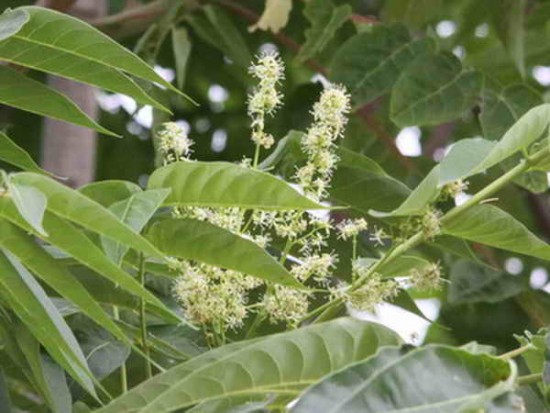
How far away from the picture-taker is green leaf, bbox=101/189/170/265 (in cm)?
82

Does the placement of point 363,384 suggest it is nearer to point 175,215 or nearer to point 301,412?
point 301,412

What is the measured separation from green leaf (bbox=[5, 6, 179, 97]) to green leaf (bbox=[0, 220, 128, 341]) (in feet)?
0.54

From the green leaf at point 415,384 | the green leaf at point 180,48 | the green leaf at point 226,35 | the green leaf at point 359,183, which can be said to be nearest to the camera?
the green leaf at point 415,384

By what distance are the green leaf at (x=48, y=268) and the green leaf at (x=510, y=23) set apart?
102cm

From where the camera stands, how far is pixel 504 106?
4.94ft

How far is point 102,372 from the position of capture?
965mm

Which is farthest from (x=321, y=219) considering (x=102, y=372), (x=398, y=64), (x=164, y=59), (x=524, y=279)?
(x=164, y=59)

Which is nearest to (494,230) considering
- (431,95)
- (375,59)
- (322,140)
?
(322,140)

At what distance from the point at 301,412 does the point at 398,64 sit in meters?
1.00

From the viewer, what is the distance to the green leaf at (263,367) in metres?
0.72

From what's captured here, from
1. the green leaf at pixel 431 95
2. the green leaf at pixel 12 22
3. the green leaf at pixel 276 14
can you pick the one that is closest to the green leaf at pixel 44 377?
the green leaf at pixel 12 22

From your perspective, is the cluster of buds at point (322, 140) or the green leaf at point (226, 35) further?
the green leaf at point (226, 35)

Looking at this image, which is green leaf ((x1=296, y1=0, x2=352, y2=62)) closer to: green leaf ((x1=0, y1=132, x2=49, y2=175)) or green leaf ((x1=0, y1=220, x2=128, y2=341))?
green leaf ((x1=0, y1=132, x2=49, y2=175))

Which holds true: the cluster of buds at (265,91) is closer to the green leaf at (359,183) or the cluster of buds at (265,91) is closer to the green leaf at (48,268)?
the green leaf at (359,183)
